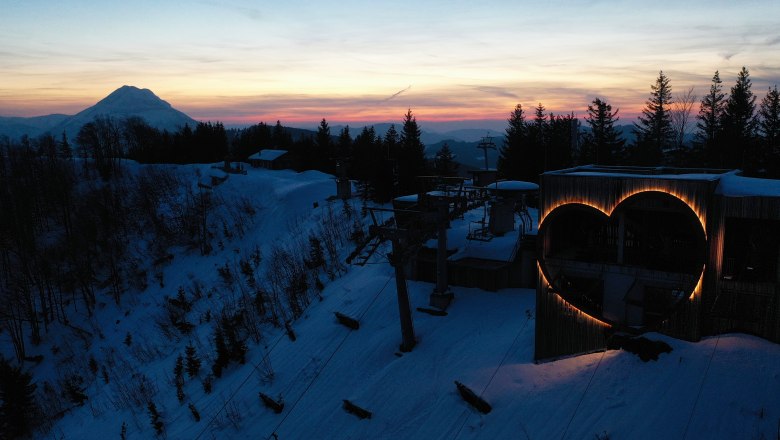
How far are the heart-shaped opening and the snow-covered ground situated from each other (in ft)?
4.38

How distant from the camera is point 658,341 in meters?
15.9

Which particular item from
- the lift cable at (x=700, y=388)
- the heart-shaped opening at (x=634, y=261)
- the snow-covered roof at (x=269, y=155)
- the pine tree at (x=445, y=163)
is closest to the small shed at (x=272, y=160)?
the snow-covered roof at (x=269, y=155)

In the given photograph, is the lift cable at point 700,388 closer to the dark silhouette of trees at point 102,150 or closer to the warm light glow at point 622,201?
the warm light glow at point 622,201

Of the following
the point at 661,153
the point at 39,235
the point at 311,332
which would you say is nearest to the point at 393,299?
the point at 311,332

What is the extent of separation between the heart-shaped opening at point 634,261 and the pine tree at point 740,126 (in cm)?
2996

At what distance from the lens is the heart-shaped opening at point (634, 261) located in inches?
629

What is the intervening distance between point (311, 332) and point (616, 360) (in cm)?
1507

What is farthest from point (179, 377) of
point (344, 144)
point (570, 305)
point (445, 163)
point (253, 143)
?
point (253, 143)

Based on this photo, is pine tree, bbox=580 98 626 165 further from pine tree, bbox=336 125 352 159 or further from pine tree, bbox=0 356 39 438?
pine tree, bbox=0 356 39 438

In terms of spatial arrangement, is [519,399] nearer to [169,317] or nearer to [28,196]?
[169,317]

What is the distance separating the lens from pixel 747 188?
48.7 feet

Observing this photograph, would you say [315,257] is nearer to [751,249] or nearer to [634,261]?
[634,261]

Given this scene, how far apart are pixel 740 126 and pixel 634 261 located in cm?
3649

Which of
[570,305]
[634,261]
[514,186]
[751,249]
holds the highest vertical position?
[514,186]
